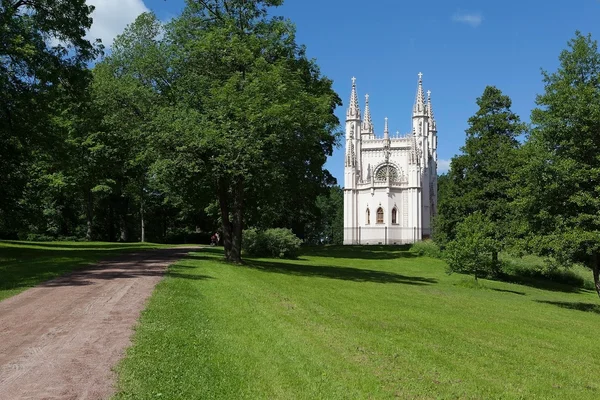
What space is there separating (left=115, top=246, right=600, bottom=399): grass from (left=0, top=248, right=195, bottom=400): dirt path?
371 mm

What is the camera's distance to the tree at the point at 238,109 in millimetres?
22000

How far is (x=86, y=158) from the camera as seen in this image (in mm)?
40344

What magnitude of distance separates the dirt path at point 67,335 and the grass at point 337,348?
371 mm

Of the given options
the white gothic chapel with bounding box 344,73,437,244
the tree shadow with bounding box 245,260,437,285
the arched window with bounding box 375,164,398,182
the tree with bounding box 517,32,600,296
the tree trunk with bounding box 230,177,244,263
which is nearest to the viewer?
the tree with bounding box 517,32,600,296

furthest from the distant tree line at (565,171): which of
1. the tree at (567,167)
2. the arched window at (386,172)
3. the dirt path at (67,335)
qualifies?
the arched window at (386,172)

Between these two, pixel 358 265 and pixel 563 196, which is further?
pixel 358 265

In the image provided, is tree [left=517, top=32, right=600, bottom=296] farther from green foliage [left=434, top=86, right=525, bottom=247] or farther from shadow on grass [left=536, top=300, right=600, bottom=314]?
green foliage [left=434, top=86, right=525, bottom=247]

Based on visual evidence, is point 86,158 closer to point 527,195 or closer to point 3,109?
point 3,109

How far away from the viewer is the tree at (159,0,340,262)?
72.2ft

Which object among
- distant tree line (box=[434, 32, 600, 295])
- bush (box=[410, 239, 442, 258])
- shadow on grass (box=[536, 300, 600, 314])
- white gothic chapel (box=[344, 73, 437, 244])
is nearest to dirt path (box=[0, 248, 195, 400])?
distant tree line (box=[434, 32, 600, 295])

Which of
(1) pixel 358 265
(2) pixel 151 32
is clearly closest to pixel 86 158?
(2) pixel 151 32

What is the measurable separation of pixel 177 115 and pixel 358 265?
1627 cm

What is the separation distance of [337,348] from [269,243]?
2611 centimetres

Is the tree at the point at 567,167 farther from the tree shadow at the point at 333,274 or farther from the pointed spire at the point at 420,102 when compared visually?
the pointed spire at the point at 420,102
